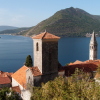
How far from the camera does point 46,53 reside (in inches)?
861

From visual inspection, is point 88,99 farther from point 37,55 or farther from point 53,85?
point 37,55

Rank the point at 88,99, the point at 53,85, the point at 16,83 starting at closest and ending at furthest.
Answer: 1. the point at 88,99
2. the point at 53,85
3. the point at 16,83

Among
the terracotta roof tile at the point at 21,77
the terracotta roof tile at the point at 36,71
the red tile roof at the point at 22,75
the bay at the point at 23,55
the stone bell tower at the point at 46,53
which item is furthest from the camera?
the bay at the point at 23,55

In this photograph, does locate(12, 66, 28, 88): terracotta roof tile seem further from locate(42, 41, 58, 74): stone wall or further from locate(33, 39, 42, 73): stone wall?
locate(42, 41, 58, 74): stone wall

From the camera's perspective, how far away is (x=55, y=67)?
22.6 meters

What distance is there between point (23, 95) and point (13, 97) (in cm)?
120

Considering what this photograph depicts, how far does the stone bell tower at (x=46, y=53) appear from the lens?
2153cm

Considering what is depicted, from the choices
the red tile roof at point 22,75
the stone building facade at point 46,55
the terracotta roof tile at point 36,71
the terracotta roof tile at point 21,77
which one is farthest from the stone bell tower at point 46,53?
the terracotta roof tile at point 21,77

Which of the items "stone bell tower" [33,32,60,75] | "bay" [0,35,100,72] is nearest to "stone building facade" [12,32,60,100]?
"stone bell tower" [33,32,60,75]

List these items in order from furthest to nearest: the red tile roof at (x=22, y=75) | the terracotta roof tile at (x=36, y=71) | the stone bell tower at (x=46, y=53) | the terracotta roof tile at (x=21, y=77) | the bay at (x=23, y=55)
→ the bay at (x=23, y=55)
the terracotta roof tile at (x=21, y=77)
the stone bell tower at (x=46, y=53)
the red tile roof at (x=22, y=75)
the terracotta roof tile at (x=36, y=71)

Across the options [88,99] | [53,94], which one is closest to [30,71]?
[53,94]

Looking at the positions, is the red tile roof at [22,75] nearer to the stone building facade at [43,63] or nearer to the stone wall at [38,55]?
the stone building facade at [43,63]

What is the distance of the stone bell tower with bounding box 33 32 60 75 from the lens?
21.5 m

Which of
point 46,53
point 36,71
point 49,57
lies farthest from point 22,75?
point 46,53
